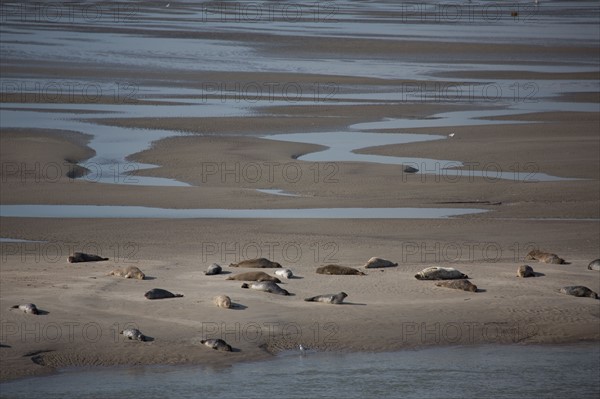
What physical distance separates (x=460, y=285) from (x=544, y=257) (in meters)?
1.42

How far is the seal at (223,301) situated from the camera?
27.3 feet

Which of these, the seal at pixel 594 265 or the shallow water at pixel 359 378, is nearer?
the shallow water at pixel 359 378

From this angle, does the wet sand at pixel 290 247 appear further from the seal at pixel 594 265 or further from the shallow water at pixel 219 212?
the shallow water at pixel 219 212

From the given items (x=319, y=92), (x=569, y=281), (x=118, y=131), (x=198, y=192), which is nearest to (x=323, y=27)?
(x=319, y=92)

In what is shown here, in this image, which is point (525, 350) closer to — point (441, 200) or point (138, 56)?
point (441, 200)

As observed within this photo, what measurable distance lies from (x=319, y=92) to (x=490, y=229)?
12.9 m

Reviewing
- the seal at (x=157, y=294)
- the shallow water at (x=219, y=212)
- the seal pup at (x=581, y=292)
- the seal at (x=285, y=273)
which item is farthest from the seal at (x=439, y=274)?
the shallow water at (x=219, y=212)

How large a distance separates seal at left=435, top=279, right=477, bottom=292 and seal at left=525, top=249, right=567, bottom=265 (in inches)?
51.2

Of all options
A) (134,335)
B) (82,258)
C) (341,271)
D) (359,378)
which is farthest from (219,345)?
(82,258)

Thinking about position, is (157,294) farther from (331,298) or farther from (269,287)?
(331,298)

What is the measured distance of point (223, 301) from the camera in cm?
832

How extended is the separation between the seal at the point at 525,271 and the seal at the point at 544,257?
2.04 ft

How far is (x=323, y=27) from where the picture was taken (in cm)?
4191

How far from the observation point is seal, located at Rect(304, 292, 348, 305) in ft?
28.1
